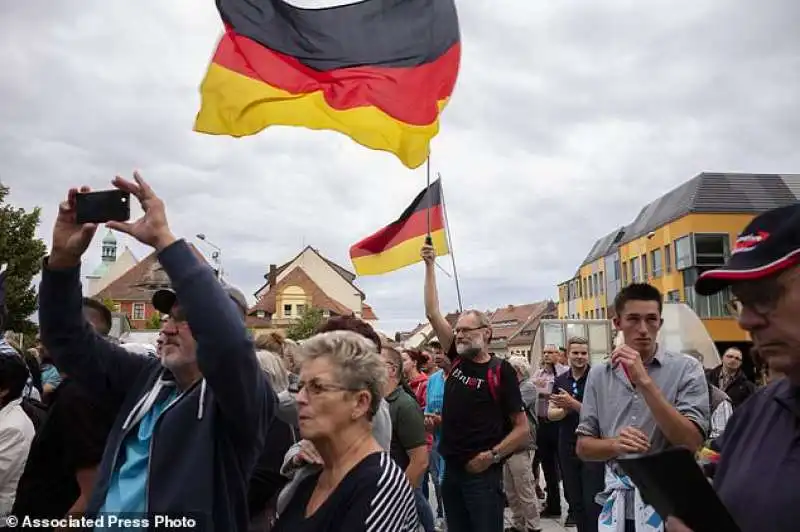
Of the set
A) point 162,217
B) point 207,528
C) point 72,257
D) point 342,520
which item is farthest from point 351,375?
point 72,257

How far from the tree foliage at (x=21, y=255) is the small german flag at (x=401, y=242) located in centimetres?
2627

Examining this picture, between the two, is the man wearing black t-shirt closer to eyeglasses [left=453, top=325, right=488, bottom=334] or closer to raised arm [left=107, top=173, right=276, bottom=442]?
eyeglasses [left=453, top=325, right=488, bottom=334]

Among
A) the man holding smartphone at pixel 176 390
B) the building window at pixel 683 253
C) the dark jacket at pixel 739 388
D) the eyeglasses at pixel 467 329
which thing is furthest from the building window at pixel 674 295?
the man holding smartphone at pixel 176 390

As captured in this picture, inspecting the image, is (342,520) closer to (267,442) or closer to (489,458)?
(267,442)

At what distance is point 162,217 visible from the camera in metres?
2.32

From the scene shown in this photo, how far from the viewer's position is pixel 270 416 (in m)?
2.60

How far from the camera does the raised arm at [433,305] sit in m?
5.63

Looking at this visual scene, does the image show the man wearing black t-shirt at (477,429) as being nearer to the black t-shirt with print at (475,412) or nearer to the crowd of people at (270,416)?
the black t-shirt with print at (475,412)

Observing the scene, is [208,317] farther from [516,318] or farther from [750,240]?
[516,318]

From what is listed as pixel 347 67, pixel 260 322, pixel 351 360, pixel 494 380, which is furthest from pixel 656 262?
pixel 351 360

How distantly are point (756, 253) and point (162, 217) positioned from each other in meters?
1.75

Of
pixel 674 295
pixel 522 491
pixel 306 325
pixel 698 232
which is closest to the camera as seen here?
pixel 522 491

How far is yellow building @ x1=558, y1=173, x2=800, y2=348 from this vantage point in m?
43.0

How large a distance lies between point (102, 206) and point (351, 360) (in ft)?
3.49
